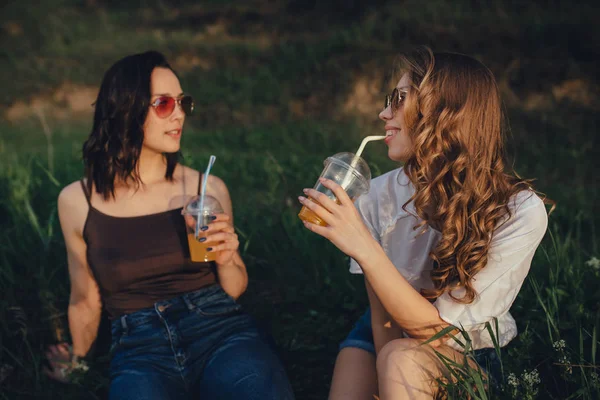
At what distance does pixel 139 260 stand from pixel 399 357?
1.25 m

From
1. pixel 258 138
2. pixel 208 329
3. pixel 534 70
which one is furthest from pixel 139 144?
pixel 534 70

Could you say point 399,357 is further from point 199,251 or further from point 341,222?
point 199,251

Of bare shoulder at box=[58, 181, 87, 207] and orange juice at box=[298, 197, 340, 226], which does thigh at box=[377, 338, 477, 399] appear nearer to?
orange juice at box=[298, 197, 340, 226]

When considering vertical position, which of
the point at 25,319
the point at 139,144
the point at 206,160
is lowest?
the point at 25,319

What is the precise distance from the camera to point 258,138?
7.48 meters

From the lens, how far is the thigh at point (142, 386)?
2.24m

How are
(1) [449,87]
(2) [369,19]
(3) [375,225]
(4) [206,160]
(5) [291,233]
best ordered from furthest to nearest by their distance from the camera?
(2) [369,19]
(4) [206,160]
(5) [291,233]
(3) [375,225]
(1) [449,87]

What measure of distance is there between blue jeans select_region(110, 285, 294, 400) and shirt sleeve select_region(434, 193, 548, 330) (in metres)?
0.72

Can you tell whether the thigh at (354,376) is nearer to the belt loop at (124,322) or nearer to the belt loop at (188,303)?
the belt loop at (188,303)

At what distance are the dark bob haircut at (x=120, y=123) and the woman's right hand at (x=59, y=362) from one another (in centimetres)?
82

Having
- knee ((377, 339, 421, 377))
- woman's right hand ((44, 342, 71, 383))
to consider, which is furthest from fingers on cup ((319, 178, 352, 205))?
woman's right hand ((44, 342, 71, 383))

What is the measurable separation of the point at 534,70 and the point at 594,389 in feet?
22.8

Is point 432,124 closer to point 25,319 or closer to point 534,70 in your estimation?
point 25,319

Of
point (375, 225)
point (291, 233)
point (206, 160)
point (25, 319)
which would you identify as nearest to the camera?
point (375, 225)
